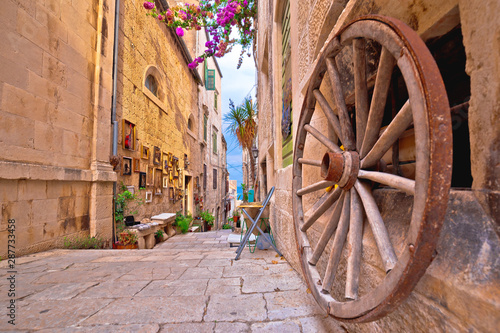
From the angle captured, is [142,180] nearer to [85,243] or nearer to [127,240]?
[127,240]

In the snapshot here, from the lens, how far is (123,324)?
4.66 ft

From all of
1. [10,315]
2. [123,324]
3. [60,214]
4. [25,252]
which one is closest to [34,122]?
[60,214]

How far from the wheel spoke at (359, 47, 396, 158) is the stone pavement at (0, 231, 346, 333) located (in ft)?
3.41

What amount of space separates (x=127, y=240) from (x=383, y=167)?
4880 millimetres

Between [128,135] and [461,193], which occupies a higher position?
[128,135]

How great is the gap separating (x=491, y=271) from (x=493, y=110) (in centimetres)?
40

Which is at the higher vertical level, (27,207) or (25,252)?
(27,207)

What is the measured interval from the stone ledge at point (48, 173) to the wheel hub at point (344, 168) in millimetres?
3423

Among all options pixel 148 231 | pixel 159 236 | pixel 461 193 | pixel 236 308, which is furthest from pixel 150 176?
pixel 461 193

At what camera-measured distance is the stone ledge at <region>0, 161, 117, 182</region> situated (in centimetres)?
273

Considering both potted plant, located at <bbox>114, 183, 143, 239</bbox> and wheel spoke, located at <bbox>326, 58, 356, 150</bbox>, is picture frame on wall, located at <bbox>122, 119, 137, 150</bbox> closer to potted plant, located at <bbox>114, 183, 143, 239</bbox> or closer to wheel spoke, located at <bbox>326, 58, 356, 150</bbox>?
potted plant, located at <bbox>114, 183, 143, 239</bbox>

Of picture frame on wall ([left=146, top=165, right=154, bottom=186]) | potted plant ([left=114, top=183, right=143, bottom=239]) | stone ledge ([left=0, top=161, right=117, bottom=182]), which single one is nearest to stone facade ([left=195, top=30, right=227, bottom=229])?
picture frame on wall ([left=146, top=165, right=154, bottom=186])

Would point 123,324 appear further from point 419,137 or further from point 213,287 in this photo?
point 419,137

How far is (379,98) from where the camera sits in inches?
35.3
